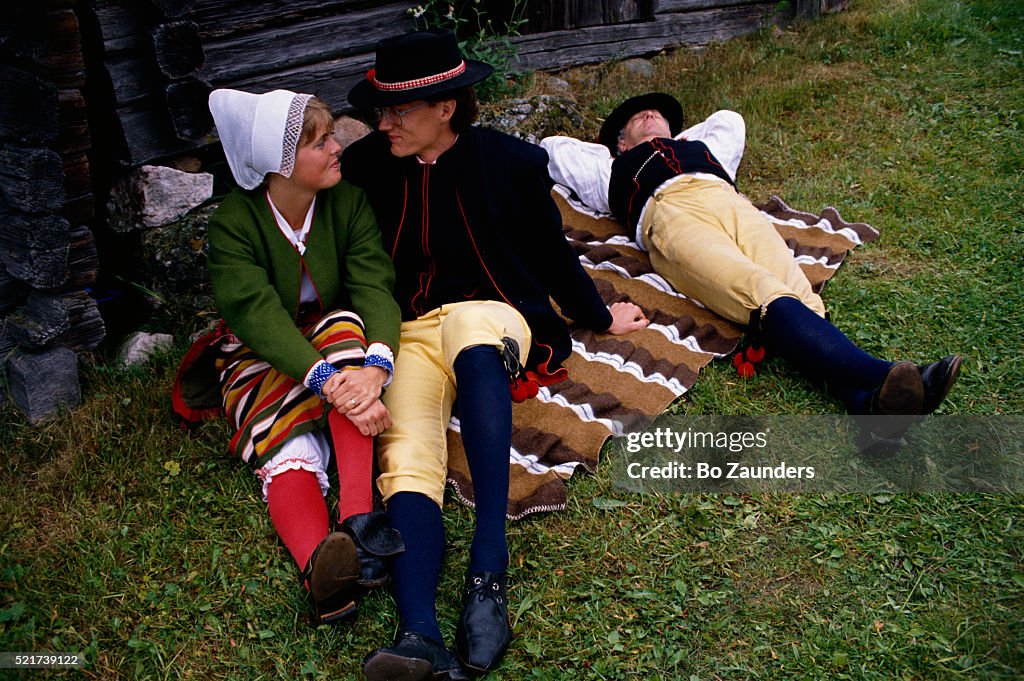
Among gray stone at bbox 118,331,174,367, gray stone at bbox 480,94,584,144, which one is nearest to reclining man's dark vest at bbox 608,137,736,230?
gray stone at bbox 480,94,584,144

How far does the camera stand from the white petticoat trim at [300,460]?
3.09 metres

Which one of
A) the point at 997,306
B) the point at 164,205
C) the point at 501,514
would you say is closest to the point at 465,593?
the point at 501,514

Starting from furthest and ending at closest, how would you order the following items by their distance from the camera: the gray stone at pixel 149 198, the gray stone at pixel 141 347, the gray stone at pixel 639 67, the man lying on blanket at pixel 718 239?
the gray stone at pixel 639 67 < the gray stone at pixel 149 198 < the gray stone at pixel 141 347 < the man lying on blanket at pixel 718 239

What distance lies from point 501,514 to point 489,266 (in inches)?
42.4

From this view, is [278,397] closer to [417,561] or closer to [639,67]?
[417,561]

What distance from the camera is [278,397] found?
10.5 ft

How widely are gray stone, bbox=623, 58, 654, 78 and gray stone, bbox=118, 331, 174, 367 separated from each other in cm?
434

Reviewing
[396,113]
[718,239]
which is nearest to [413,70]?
[396,113]

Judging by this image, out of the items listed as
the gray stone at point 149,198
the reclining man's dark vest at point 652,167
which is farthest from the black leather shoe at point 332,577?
the reclining man's dark vest at point 652,167

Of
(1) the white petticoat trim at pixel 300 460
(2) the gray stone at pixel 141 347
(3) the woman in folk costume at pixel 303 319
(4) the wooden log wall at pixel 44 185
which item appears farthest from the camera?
(2) the gray stone at pixel 141 347

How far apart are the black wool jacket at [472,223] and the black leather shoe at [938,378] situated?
1.44m

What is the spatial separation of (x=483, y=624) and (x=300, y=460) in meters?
0.95

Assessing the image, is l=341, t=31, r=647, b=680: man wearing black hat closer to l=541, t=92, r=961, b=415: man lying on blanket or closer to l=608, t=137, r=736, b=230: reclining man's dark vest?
l=541, t=92, r=961, b=415: man lying on blanket

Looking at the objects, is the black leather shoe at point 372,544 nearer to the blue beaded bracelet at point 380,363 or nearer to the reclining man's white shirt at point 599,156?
the blue beaded bracelet at point 380,363
